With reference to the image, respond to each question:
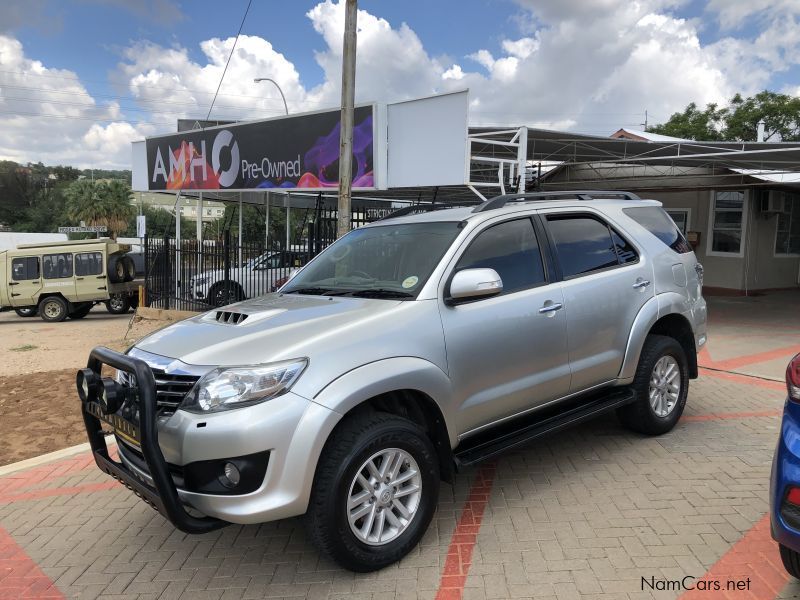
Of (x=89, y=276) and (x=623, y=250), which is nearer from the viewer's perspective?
(x=623, y=250)

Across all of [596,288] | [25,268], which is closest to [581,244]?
[596,288]

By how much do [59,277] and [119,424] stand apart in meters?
16.7

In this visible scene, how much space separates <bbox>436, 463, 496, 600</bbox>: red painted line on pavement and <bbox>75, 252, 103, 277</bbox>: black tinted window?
53.5 ft

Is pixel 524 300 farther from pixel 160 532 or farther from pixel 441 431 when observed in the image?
pixel 160 532

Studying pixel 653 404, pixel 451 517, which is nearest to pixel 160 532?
pixel 451 517

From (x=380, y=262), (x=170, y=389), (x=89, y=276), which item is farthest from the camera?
(x=89, y=276)

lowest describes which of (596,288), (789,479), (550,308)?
(789,479)

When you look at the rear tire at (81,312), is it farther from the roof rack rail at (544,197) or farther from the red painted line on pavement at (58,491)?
the roof rack rail at (544,197)

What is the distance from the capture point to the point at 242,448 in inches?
99.0

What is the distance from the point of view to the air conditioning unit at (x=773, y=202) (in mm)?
14422

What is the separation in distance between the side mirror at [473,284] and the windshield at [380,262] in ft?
0.68

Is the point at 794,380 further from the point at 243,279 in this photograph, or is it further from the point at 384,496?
the point at 243,279

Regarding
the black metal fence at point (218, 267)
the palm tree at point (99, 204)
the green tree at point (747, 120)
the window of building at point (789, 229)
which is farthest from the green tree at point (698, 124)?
the palm tree at point (99, 204)

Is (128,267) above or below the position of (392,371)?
below
